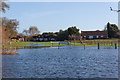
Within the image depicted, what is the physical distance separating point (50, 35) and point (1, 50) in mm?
85818

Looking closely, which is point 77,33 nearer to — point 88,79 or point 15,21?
point 15,21

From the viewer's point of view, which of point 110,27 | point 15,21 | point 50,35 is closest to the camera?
point 15,21

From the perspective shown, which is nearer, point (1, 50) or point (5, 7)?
point (5, 7)

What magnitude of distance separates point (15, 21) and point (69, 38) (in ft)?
84.4

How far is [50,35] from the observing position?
12156 centimetres

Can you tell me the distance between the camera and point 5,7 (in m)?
30.9

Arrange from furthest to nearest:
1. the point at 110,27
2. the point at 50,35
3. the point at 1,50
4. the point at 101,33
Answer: the point at 50,35, the point at 101,33, the point at 110,27, the point at 1,50

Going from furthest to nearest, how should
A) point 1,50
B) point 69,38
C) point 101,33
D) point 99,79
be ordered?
point 101,33
point 69,38
point 1,50
point 99,79

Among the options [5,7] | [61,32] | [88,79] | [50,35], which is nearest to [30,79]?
[88,79]

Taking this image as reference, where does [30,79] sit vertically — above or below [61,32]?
below

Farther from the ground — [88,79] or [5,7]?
[5,7]

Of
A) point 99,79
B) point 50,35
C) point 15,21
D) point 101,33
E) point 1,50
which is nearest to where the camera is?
Result: point 99,79

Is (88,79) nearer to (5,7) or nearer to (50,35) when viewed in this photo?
(5,7)

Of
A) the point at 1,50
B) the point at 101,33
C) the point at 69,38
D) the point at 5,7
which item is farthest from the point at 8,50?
the point at 101,33
